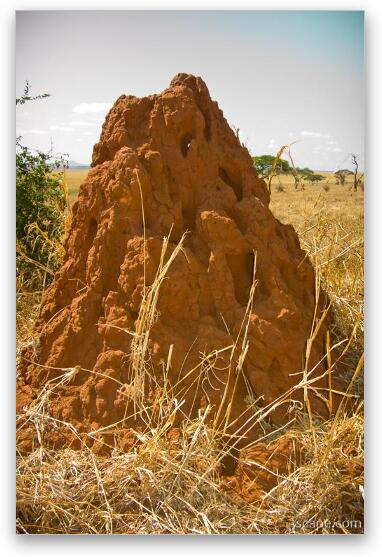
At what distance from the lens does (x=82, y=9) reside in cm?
292

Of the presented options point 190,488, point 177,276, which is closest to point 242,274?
point 177,276

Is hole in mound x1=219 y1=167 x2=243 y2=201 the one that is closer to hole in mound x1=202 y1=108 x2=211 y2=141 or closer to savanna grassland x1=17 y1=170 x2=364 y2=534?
hole in mound x1=202 y1=108 x2=211 y2=141

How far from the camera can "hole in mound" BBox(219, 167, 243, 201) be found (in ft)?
10.1

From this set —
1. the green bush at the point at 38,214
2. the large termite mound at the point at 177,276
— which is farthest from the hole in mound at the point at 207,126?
the green bush at the point at 38,214

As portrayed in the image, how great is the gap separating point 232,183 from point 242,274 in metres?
0.47

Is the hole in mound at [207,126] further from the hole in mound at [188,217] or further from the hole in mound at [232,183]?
the hole in mound at [188,217]

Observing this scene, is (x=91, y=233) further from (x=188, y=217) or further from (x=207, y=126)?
(x=207, y=126)

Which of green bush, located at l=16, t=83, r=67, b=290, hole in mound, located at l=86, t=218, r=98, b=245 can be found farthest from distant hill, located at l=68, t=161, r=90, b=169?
hole in mound, located at l=86, t=218, r=98, b=245

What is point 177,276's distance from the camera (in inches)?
110

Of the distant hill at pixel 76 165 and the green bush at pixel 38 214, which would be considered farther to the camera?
the green bush at pixel 38 214

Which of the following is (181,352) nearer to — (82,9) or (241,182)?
(241,182)

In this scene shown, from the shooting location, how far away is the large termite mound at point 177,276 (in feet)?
9.21

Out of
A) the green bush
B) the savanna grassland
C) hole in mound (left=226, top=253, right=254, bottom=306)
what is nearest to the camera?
the savanna grassland

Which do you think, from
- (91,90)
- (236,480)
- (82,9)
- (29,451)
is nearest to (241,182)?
(91,90)
